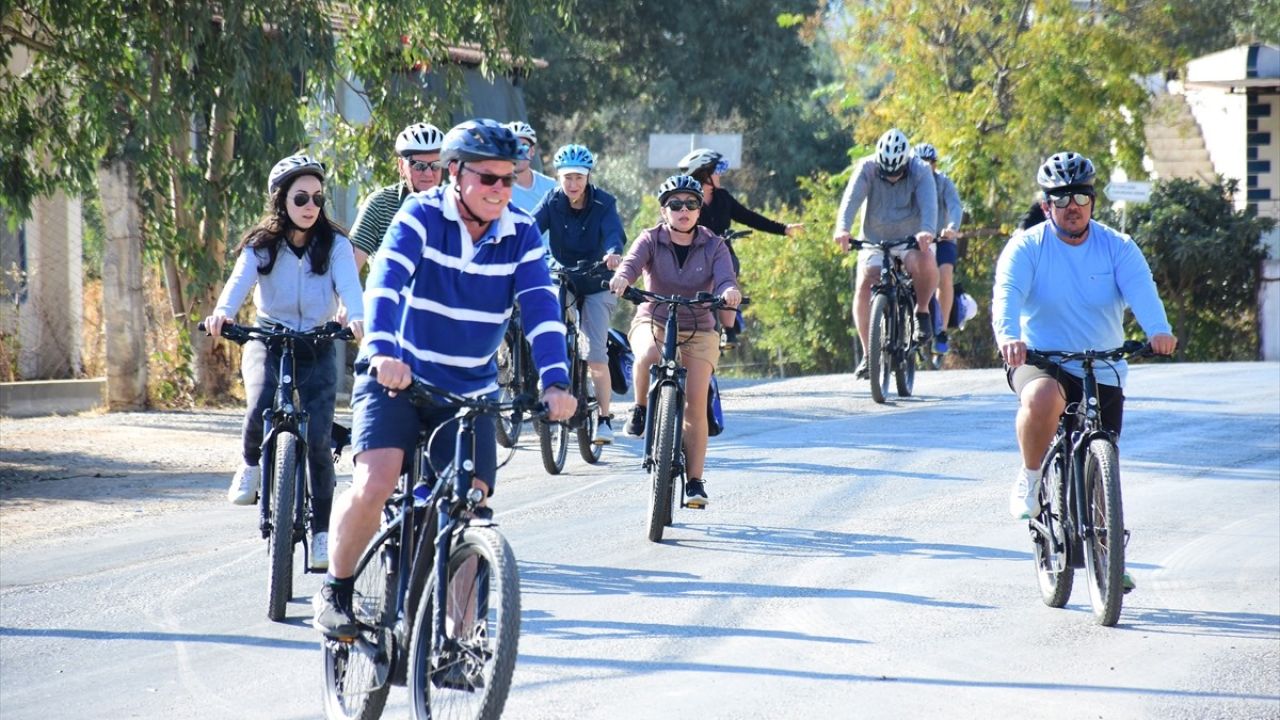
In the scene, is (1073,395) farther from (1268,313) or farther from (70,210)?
(1268,313)

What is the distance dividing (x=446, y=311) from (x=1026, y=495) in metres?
3.63

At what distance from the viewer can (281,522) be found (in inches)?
299

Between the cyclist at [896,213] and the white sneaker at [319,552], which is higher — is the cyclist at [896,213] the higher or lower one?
the higher one

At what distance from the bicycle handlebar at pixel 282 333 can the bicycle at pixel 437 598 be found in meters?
1.93

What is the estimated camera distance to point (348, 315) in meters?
7.90

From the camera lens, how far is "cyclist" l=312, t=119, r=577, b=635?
5.72 meters

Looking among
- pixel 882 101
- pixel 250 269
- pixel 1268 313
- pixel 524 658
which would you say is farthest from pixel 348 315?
pixel 882 101

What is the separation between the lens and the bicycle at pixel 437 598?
514 cm

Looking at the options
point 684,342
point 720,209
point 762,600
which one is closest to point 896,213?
point 720,209

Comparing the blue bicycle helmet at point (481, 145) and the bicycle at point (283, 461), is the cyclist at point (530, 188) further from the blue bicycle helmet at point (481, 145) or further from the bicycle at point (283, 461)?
the blue bicycle helmet at point (481, 145)

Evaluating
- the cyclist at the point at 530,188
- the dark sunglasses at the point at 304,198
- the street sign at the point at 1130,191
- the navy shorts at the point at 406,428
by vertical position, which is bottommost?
the navy shorts at the point at 406,428

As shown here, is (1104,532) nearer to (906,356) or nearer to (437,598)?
(437,598)

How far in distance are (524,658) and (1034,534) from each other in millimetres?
2623

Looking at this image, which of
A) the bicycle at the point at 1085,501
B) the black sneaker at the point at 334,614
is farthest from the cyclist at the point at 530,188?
the black sneaker at the point at 334,614
